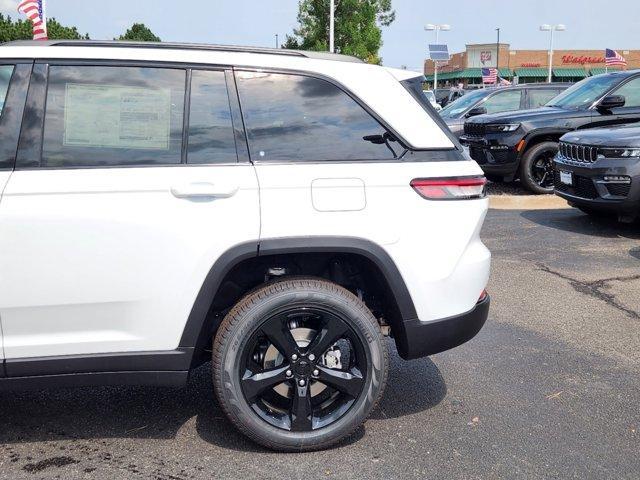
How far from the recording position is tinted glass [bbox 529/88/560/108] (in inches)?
544

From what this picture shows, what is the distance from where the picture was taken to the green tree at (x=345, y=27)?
39.5 meters

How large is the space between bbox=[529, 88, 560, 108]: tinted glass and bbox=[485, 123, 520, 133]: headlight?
3268mm

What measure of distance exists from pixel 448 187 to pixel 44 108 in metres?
1.81

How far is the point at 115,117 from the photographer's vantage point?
3064 mm

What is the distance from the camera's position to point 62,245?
291cm

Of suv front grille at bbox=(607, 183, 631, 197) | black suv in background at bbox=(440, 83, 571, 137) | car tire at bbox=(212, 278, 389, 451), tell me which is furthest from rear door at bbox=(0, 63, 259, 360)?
black suv in background at bbox=(440, 83, 571, 137)

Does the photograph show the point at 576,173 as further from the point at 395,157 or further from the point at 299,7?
the point at 299,7

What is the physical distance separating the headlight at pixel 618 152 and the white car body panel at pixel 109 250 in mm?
5977

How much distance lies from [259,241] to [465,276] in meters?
0.99

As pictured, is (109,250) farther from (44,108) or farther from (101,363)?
(44,108)

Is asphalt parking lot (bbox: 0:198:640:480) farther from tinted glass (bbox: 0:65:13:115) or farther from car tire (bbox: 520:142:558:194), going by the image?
car tire (bbox: 520:142:558:194)

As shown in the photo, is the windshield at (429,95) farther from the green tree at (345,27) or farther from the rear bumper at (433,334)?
the green tree at (345,27)

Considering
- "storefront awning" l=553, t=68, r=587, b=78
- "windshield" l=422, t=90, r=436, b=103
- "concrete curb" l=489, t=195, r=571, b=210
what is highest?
"storefront awning" l=553, t=68, r=587, b=78

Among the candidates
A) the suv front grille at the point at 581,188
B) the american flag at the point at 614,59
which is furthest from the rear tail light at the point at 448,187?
the american flag at the point at 614,59
